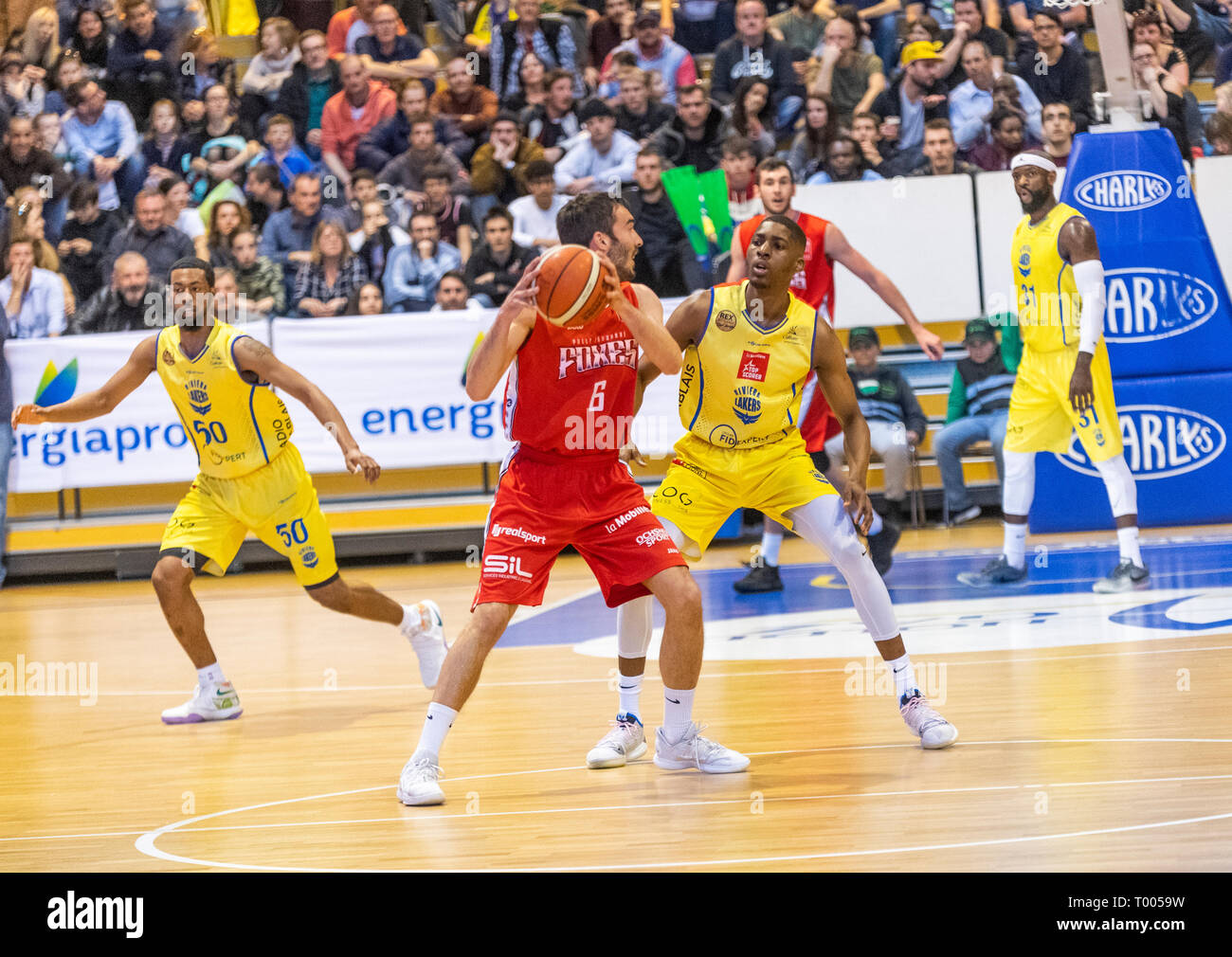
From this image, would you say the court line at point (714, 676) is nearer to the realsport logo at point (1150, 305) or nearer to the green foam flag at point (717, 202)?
the realsport logo at point (1150, 305)

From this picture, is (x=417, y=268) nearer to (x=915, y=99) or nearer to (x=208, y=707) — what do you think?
(x=915, y=99)

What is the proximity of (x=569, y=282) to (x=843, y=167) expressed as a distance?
759 cm

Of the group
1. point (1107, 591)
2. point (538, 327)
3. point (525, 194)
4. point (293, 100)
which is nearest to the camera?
point (538, 327)

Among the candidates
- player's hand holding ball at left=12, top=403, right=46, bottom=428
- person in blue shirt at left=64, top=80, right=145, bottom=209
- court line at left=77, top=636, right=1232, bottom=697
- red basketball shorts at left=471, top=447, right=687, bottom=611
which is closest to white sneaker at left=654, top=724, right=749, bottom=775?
red basketball shorts at left=471, top=447, right=687, bottom=611

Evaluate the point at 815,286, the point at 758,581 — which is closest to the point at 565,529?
the point at 815,286

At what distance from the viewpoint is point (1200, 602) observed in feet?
24.8

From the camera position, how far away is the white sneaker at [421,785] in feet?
15.4

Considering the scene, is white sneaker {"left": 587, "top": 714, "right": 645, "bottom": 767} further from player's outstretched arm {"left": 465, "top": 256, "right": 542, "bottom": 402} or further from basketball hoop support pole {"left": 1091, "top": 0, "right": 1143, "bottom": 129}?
basketball hoop support pole {"left": 1091, "top": 0, "right": 1143, "bottom": 129}

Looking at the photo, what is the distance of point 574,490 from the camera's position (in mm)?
4871

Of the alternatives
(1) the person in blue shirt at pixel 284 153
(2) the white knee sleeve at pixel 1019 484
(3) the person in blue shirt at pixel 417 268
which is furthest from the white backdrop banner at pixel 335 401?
(2) the white knee sleeve at pixel 1019 484

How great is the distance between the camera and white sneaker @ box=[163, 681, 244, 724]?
6.59 meters

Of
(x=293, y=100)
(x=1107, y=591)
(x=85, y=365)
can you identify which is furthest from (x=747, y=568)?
(x=293, y=100)
